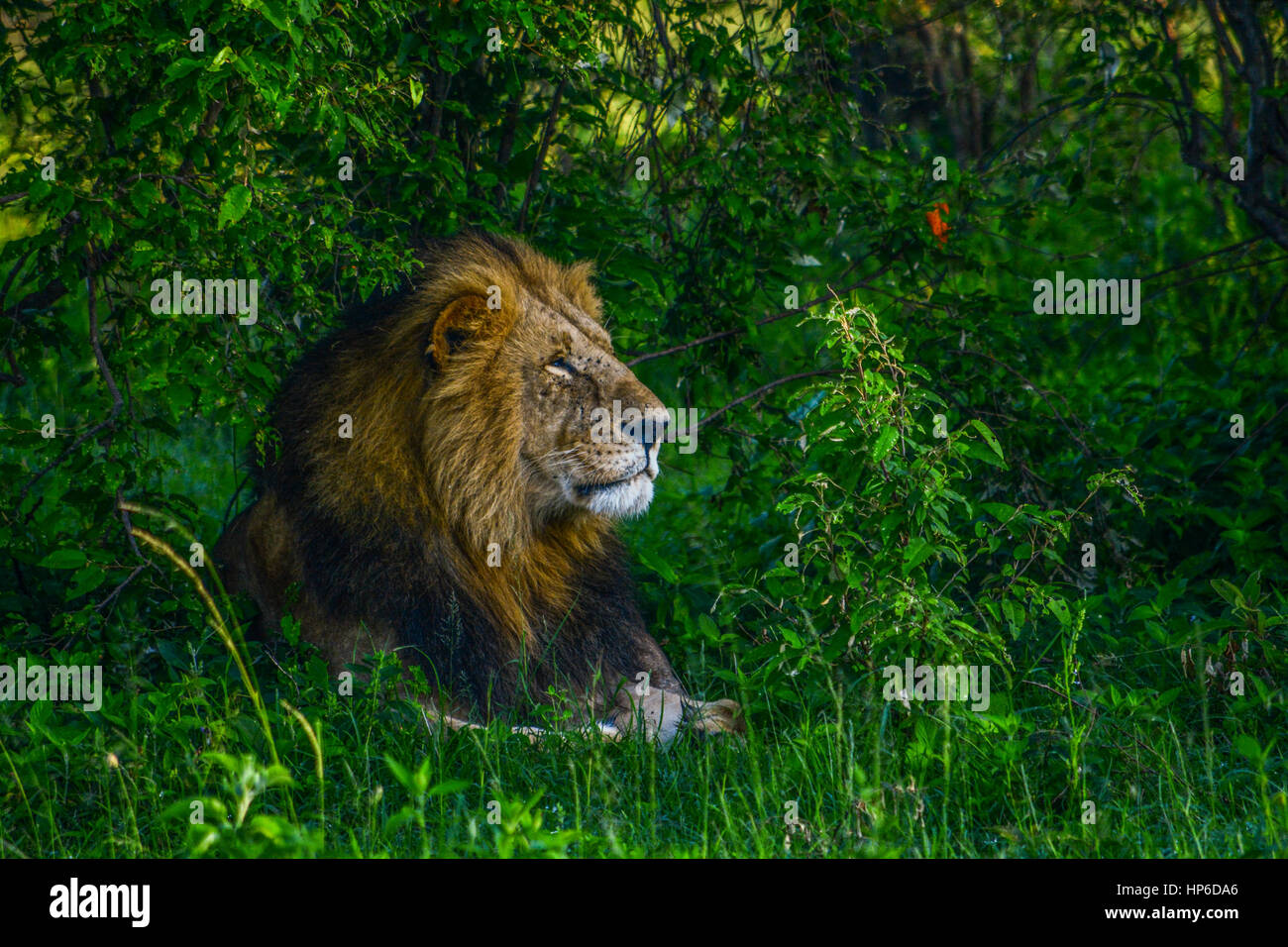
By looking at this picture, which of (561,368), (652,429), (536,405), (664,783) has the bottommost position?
(664,783)

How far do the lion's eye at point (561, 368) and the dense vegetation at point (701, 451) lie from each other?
2.04 ft

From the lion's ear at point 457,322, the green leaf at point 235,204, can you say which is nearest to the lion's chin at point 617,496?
the lion's ear at point 457,322

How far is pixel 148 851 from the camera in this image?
3482 millimetres

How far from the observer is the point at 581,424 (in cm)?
456

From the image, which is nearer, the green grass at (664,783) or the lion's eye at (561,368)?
the green grass at (664,783)

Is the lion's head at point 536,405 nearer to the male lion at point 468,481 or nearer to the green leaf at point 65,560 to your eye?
the male lion at point 468,481

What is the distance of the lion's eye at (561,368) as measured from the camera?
182 inches

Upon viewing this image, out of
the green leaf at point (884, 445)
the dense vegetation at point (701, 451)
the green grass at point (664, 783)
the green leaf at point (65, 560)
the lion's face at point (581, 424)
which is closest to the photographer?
the green grass at point (664, 783)

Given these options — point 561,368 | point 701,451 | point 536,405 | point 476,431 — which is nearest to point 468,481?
point 476,431

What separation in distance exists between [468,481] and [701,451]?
186cm

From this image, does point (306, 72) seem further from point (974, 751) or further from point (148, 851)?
point (974, 751)

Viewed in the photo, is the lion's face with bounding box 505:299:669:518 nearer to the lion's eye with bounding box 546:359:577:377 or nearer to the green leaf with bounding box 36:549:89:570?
the lion's eye with bounding box 546:359:577:377

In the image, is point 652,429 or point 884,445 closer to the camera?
point 884,445

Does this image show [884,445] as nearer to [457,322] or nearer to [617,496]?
[617,496]
